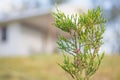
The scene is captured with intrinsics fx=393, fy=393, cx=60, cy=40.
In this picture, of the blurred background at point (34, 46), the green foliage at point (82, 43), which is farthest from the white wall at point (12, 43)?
the green foliage at point (82, 43)

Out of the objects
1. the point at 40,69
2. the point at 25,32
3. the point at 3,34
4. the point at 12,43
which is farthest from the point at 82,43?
the point at 3,34

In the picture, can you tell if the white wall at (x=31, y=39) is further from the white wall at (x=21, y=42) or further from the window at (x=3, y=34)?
the window at (x=3, y=34)

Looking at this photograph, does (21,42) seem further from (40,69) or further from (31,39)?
(40,69)

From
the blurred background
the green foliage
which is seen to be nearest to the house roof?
the blurred background

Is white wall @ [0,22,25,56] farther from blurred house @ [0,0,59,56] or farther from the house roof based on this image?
the house roof

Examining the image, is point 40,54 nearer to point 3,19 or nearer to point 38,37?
point 38,37

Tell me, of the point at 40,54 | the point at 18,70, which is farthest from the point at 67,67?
the point at 40,54
